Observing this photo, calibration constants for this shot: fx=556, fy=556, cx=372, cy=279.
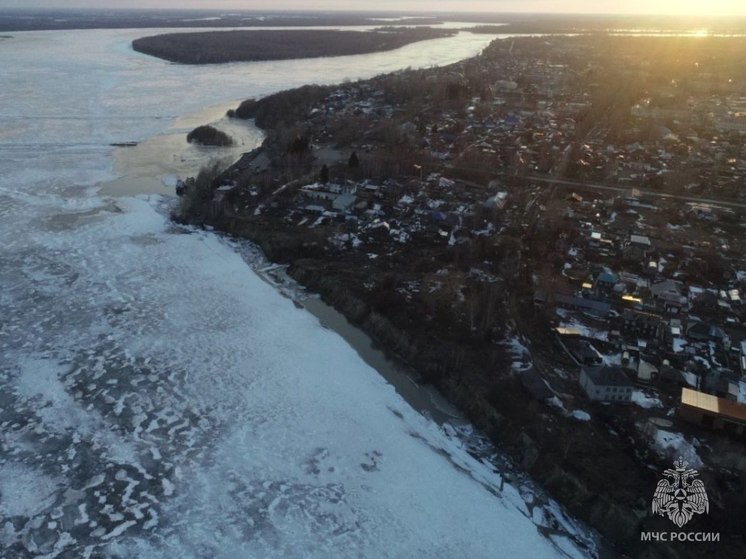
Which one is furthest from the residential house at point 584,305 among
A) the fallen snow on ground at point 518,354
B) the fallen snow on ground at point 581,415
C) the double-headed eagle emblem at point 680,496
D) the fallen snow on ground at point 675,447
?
the double-headed eagle emblem at point 680,496

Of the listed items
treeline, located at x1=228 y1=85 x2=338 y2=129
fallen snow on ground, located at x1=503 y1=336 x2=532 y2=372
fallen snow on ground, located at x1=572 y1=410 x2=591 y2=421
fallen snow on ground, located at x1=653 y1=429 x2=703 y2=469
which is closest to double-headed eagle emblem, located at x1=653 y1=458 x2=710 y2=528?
fallen snow on ground, located at x1=653 y1=429 x2=703 y2=469

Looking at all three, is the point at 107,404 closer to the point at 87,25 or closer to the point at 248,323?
the point at 248,323

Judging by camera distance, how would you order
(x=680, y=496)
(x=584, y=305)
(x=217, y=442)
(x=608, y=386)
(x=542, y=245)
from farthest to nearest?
(x=542, y=245), (x=584, y=305), (x=608, y=386), (x=217, y=442), (x=680, y=496)

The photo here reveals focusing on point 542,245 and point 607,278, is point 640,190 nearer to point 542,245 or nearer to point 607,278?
point 542,245

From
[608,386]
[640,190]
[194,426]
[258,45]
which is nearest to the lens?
[194,426]

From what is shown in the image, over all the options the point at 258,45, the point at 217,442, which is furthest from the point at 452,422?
the point at 258,45

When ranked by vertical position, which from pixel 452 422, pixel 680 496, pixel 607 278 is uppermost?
pixel 607 278

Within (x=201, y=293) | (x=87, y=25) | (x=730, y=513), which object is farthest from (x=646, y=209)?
A: (x=87, y=25)

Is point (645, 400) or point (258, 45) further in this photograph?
point (258, 45)
